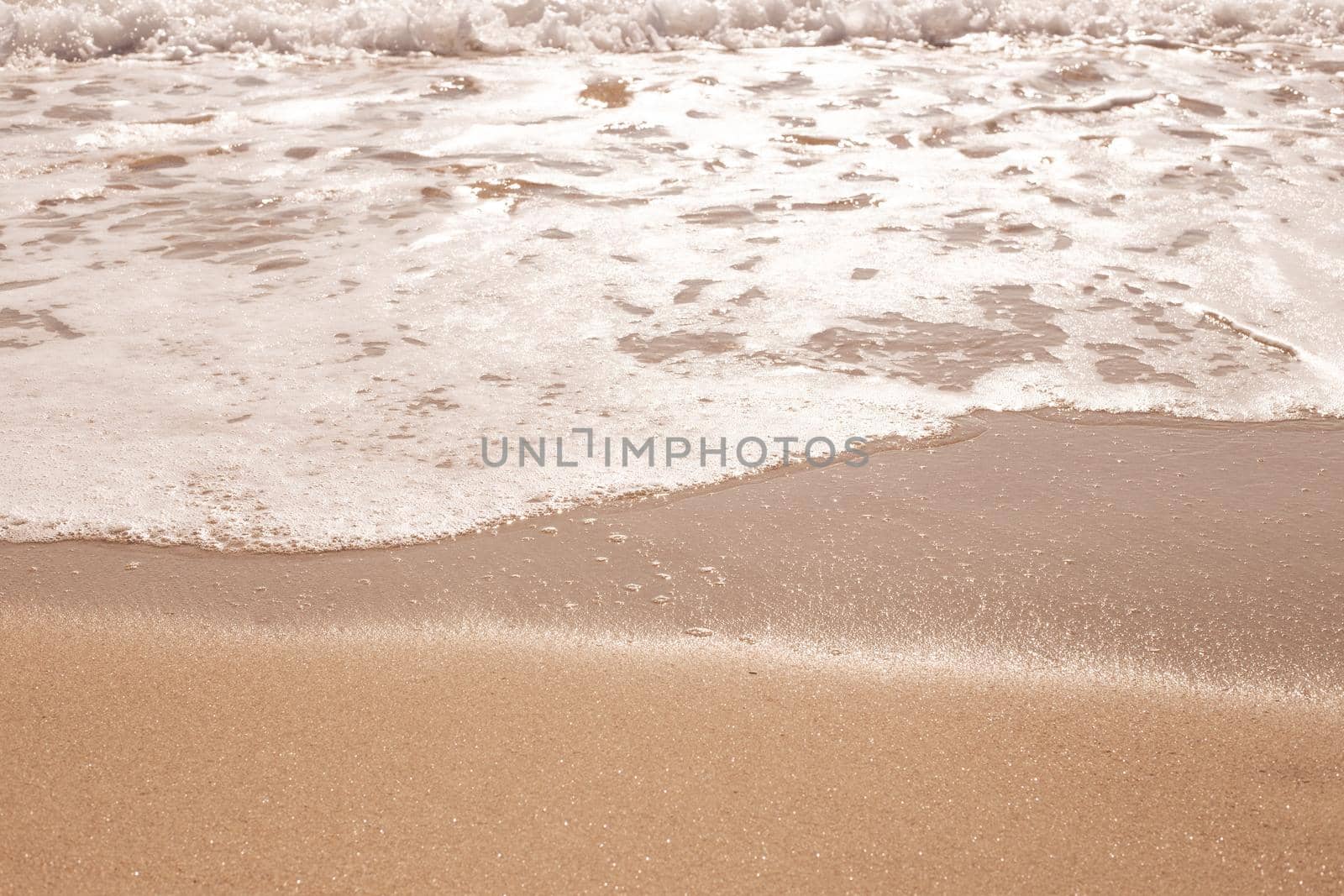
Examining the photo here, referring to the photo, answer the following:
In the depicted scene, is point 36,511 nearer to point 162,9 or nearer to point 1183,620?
point 1183,620

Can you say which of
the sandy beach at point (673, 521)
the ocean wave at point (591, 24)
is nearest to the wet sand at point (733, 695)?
the sandy beach at point (673, 521)

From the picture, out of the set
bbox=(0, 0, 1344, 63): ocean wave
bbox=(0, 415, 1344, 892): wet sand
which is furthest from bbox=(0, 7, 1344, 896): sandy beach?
bbox=(0, 0, 1344, 63): ocean wave

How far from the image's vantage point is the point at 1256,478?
7.80 feet

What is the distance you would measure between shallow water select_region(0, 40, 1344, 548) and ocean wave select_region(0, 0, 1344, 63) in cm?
174

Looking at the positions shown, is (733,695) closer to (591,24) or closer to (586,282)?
(586,282)

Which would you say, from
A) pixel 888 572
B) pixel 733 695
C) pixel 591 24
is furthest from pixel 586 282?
pixel 591 24

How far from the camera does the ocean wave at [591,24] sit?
766cm

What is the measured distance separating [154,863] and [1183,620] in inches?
66.1

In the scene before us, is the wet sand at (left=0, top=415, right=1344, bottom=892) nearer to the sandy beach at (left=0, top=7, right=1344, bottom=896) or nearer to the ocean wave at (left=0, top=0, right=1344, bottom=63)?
the sandy beach at (left=0, top=7, right=1344, bottom=896)

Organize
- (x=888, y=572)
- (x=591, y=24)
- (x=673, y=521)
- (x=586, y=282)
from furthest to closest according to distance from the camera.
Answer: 1. (x=591, y=24)
2. (x=586, y=282)
3. (x=673, y=521)
4. (x=888, y=572)

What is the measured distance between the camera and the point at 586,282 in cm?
349

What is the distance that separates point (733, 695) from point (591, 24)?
7301 mm

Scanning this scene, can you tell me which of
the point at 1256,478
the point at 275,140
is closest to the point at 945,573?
the point at 1256,478

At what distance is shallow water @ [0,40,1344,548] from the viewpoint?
2.49 meters
